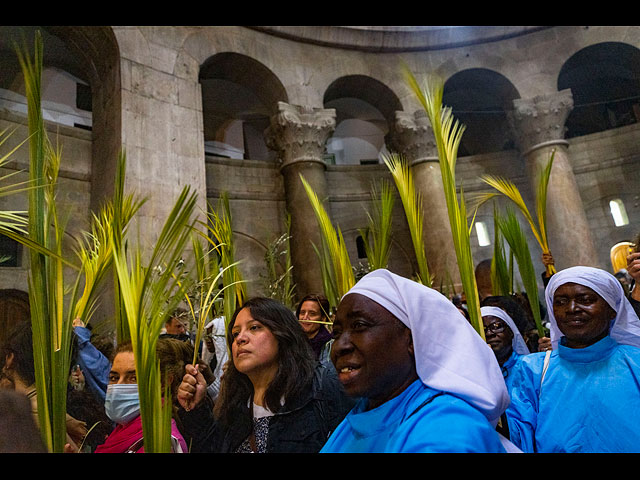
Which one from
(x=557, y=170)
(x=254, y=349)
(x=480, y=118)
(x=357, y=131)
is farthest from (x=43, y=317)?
(x=357, y=131)

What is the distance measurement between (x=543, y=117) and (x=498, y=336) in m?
8.28

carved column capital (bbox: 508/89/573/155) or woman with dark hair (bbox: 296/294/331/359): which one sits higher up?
carved column capital (bbox: 508/89/573/155)

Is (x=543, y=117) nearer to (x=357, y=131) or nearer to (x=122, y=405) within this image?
(x=357, y=131)

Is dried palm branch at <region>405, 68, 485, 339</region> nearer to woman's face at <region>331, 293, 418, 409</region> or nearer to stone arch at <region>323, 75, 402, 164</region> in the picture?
woman's face at <region>331, 293, 418, 409</region>

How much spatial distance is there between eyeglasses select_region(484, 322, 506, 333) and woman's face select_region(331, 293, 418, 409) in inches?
64.1

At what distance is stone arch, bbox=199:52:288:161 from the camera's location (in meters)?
9.48

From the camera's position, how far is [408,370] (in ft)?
4.25

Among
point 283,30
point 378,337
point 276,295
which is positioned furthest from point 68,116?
point 378,337

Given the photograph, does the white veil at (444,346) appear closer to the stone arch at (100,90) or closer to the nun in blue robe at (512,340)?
the nun in blue robe at (512,340)

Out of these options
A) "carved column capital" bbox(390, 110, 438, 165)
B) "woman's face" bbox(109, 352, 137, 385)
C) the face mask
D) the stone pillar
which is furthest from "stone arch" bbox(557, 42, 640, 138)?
the face mask

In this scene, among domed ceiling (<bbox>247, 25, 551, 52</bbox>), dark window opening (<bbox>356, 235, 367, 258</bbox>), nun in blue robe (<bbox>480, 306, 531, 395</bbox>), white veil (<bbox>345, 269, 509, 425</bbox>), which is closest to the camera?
white veil (<bbox>345, 269, 509, 425</bbox>)

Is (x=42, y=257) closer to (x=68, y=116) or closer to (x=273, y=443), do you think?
(x=273, y=443)

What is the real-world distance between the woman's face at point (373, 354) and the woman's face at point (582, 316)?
120 cm
